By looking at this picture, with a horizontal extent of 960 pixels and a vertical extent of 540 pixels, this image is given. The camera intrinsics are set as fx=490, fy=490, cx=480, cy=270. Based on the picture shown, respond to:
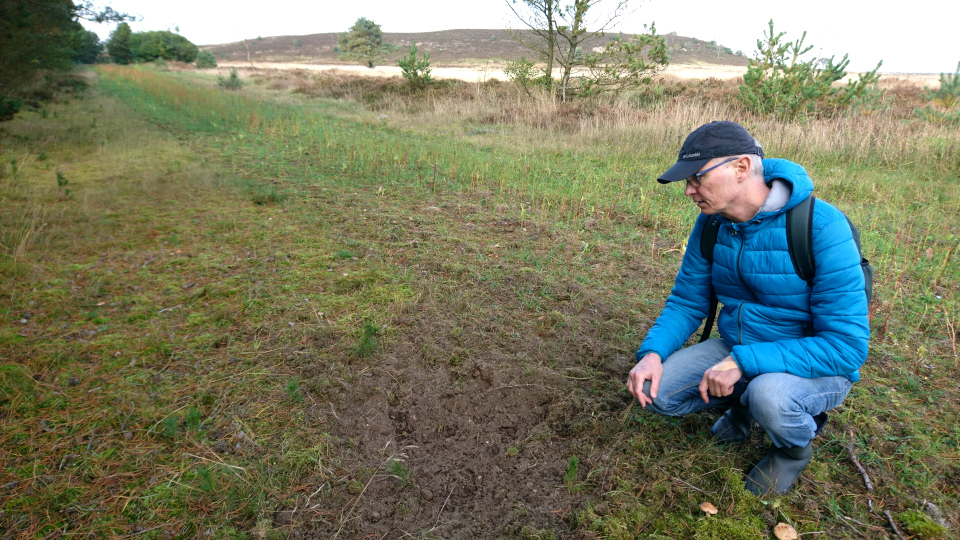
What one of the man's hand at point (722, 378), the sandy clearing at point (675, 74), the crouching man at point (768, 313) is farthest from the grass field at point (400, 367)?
the sandy clearing at point (675, 74)

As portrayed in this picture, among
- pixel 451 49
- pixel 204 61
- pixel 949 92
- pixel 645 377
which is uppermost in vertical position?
pixel 451 49

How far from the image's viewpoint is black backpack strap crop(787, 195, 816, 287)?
76.5 inches

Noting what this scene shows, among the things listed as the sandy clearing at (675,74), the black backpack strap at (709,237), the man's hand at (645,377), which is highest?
the sandy clearing at (675,74)

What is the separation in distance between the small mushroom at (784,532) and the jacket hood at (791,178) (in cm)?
124

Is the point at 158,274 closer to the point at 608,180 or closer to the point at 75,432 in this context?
the point at 75,432

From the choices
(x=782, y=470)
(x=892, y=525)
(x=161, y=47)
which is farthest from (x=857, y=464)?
(x=161, y=47)

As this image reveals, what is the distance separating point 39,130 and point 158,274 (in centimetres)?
922

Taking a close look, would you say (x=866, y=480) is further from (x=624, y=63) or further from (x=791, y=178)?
(x=624, y=63)

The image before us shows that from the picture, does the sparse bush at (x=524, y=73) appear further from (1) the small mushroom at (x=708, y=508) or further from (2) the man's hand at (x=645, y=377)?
(1) the small mushroom at (x=708, y=508)

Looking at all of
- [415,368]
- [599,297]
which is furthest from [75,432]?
[599,297]

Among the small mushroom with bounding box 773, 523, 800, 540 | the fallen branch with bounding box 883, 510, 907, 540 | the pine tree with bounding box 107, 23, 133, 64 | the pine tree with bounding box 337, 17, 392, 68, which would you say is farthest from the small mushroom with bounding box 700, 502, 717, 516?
the pine tree with bounding box 107, 23, 133, 64

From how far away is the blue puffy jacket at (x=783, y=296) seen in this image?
74.3 inches

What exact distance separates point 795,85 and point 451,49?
61081mm

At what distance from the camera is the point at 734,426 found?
2.36 metres
